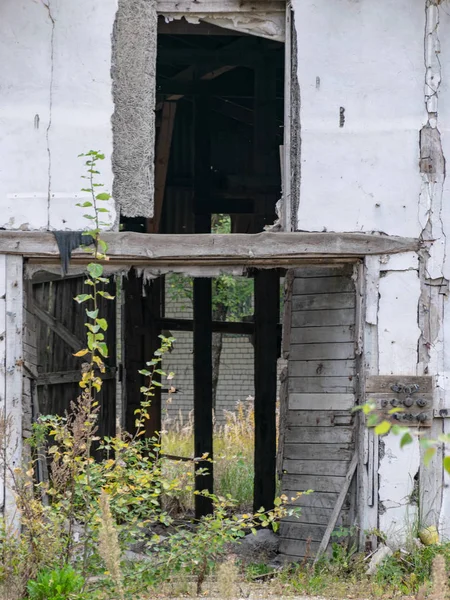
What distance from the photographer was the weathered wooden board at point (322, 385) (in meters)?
9.10

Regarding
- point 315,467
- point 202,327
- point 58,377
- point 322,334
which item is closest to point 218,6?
point 322,334

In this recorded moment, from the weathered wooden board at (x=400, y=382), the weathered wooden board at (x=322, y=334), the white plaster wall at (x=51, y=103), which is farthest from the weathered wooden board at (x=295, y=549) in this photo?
the white plaster wall at (x=51, y=103)

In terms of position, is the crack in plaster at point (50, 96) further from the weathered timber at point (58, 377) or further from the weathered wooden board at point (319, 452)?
the weathered timber at point (58, 377)

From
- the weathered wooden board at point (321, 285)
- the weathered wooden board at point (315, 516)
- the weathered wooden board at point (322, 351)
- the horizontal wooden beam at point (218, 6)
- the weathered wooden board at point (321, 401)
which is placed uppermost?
the horizontal wooden beam at point (218, 6)

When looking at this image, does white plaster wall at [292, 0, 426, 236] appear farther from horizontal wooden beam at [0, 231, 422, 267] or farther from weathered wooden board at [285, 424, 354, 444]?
weathered wooden board at [285, 424, 354, 444]

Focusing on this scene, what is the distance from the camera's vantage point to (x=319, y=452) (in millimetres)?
9297

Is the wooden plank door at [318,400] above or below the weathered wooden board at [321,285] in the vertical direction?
below

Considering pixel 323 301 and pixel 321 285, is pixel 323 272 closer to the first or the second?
pixel 321 285

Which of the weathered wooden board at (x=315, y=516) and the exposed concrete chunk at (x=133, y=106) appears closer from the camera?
the exposed concrete chunk at (x=133, y=106)

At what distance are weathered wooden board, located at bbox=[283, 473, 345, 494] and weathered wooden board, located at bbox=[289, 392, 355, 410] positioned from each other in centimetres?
66

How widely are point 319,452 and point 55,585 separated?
3806mm

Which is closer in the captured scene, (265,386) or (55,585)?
(55,585)

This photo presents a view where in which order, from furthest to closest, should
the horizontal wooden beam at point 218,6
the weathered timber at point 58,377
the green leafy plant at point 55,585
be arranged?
1. the weathered timber at point 58,377
2. the horizontal wooden beam at point 218,6
3. the green leafy plant at point 55,585

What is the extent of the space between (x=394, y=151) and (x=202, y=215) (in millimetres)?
4817
